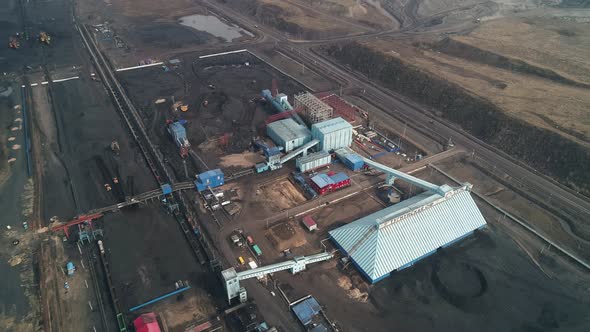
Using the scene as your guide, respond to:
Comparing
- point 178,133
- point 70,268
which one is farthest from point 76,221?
point 178,133

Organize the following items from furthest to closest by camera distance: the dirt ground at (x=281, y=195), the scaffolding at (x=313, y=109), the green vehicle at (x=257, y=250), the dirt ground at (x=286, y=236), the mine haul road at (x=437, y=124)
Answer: the scaffolding at (x=313, y=109) < the mine haul road at (x=437, y=124) < the dirt ground at (x=281, y=195) < the dirt ground at (x=286, y=236) < the green vehicle at (x=257, y=250)

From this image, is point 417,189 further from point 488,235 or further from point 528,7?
point 528,7

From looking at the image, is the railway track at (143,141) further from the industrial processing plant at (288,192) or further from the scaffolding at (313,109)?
the scaffolding at (313,109)

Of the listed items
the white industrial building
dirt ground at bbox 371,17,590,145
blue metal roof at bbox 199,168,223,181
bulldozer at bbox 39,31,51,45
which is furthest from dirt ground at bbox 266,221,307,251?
bulldozer at bbox 39,31,51,45

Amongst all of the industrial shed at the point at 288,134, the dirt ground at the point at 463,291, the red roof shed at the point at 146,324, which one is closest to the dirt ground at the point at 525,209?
the dirt ground at the point at 463,291

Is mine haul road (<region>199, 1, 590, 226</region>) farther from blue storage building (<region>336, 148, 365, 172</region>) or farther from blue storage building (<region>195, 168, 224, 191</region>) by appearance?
blue storage building (<region>195, 168, 224, 191</region>)

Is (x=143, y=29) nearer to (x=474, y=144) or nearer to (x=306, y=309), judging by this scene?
(x=474, y=144)
